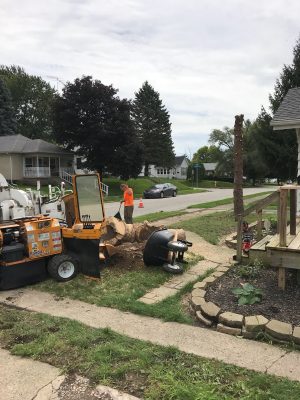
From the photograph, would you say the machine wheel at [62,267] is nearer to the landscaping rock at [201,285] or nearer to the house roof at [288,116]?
the landscaping rock at [201,285]

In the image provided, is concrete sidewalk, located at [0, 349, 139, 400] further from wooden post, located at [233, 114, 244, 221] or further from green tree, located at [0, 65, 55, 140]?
green tree, located at [0, 65, 55, 140]

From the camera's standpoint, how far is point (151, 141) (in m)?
61.8

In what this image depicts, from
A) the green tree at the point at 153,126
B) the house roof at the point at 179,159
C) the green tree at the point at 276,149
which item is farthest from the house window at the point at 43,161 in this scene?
the house roof at the point at 179,159

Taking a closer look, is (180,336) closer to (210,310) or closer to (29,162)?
(210,310)

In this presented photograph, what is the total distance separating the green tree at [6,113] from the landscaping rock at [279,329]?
57.2 m

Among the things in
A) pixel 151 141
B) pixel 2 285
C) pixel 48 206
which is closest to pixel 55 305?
pixel 2 285

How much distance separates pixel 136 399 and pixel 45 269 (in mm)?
3990

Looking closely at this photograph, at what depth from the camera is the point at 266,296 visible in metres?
5.71

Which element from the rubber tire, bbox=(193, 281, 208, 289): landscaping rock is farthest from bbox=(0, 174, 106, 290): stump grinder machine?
bbox=(193, 281, 208, 289): landscaping rock

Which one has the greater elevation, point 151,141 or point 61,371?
point 151,141

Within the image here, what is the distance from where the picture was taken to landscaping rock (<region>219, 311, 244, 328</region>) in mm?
4863

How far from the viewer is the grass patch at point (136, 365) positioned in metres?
3.58

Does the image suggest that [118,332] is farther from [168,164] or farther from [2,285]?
[168,164]

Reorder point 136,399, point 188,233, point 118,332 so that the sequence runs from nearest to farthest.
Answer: point 136,399 < point 118,332 < point 188,233
